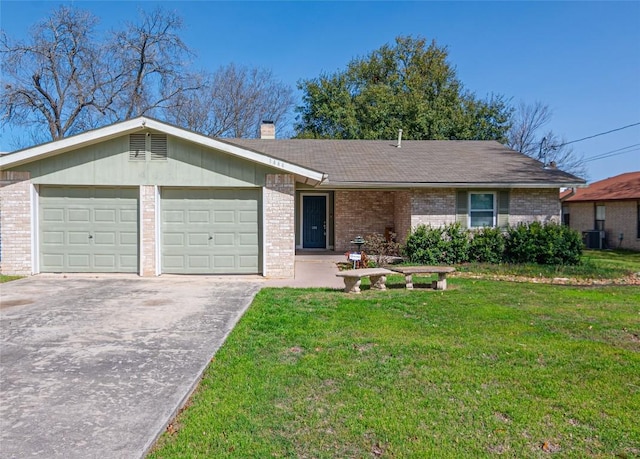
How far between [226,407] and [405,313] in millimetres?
3995

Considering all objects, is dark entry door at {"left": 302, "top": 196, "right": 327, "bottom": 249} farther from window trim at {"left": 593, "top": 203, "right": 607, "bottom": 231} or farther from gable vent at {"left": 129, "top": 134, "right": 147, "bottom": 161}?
window trim at {"left": 593, "top": 203, "right": 607, "bottom": 231}

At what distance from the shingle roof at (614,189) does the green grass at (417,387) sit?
1695 cm

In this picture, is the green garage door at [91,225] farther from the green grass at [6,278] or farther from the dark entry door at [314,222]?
the dark entry door at [314,222]

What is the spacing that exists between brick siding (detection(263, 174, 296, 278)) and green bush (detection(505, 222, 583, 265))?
24.1 ft

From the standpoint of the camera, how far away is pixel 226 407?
364cm

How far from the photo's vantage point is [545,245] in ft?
42.6

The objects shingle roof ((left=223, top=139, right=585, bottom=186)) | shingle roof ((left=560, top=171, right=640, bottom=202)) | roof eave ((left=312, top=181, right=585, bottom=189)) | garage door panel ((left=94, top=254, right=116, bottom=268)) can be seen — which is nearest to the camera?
garage door panel ((left=94, top=254, right=116, bottom=268))

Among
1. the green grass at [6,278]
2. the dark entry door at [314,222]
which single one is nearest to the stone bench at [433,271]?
the dark entry door at [314,222]

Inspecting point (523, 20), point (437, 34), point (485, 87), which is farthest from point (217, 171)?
point (437, 34)

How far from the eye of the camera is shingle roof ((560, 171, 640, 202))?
20934 mm

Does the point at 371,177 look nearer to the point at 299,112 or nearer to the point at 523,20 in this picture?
the point at 523,20

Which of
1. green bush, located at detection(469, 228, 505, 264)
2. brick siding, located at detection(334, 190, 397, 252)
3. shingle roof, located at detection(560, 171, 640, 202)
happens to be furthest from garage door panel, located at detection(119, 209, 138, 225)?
shingle roof, located at detection(560, 171, 640, 202)

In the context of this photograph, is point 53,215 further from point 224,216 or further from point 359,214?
point 359,214

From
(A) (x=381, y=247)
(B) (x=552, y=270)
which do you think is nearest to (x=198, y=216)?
(A) (x=381, y=247)
